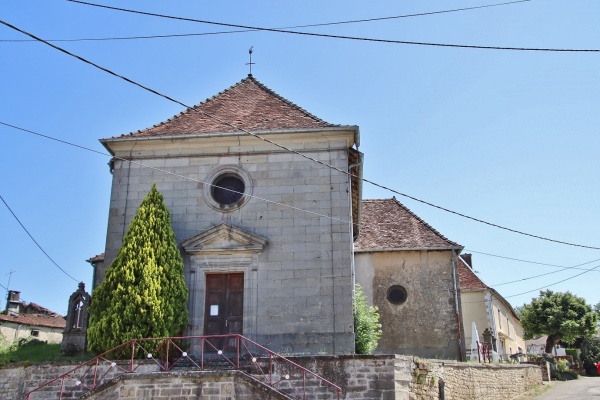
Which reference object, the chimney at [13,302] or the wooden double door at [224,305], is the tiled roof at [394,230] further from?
the chimney at [13,302]

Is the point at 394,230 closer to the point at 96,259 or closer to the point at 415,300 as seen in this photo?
the point at 415,300

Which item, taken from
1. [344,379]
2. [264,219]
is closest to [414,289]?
[264,219]

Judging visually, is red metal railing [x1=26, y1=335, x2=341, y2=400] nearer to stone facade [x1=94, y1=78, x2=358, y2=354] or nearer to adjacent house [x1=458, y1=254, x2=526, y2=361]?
stone facade [x1=94, y1=78, x2=358, y2=354]

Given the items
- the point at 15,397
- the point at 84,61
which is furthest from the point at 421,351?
the point at 84,61

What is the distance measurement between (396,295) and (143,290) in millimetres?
10405

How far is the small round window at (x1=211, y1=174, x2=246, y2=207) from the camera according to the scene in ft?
54.3

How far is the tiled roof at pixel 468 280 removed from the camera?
29.3 meters

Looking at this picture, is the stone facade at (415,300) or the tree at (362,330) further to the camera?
the stone facade at (415,300)

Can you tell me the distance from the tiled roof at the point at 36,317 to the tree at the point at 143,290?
19.8 m

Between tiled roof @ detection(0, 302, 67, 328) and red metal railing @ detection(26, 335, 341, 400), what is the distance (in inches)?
807

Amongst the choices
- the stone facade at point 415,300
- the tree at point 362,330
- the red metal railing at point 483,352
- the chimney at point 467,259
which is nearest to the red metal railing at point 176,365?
the tree at point 362,330

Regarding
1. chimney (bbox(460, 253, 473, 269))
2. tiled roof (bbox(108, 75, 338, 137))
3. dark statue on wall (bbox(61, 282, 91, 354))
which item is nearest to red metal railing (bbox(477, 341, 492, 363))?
tiled roof (bbox(108, 75, 338, 137))

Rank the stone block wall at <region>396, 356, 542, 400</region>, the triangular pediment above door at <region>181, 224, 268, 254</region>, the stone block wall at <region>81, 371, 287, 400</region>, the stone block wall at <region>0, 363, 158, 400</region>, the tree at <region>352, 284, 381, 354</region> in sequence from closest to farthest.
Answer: the stone block wall at <region>81, 371, 287, 400</region>, the stone block wall at <region>396, 356, 542, 400</region>, the stone block wall at <region>0, 363, 158, 400</region>, the tree at <region>352, 284, 381, 354</region>, the triangular pediment above door at <region>181, 224, 268, 254</region>

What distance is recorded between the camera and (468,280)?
97.8 feet
